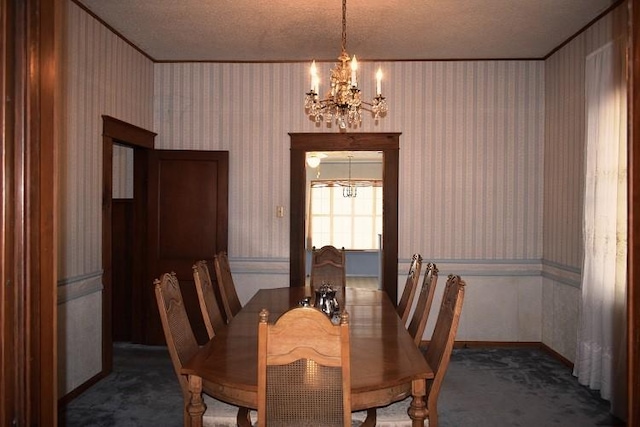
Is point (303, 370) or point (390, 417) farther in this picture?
point (390, 417)

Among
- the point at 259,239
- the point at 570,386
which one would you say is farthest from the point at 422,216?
the point at 570,386

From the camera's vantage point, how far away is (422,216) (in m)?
5.27

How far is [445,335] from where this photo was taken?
2.24m

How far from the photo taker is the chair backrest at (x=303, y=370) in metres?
1.67

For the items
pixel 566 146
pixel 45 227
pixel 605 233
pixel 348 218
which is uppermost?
pixel 566 146

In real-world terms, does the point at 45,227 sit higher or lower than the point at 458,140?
lower

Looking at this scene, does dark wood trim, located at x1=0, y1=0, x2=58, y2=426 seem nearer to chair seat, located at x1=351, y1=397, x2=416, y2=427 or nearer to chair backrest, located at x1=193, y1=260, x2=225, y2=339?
chair seat, located at x1=351, y1=397, x2=416, y2=427

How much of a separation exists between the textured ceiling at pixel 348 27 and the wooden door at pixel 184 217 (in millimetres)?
1099

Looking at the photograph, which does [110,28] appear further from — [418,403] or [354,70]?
[418,403]

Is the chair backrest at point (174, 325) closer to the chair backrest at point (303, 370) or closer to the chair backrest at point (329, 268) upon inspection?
the chair backrest at point (303, 370)

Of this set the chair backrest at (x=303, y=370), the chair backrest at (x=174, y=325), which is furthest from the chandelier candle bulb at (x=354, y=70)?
the chair backrest at (x=303, y=370)

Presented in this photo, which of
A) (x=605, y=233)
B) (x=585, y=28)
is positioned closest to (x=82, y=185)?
(x=605, y=233)

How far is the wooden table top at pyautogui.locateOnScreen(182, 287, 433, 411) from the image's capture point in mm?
1916

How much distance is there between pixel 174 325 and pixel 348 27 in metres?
3.02
